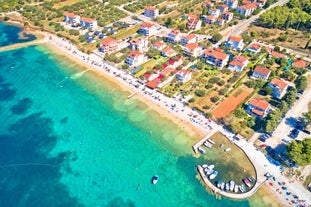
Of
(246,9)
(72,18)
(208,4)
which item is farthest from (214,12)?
(72,18)

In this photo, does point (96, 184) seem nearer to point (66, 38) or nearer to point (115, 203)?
point (115, 203)

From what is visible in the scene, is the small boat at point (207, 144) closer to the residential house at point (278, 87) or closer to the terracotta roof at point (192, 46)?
the residential house at point (278, 87)

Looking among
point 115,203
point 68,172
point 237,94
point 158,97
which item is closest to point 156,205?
point 115,203

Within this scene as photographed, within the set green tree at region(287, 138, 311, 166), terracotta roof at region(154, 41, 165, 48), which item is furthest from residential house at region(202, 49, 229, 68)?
green tree at region(287, 138, 311, 166)

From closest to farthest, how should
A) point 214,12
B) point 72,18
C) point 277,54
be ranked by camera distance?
1. point 277,54
2. point 72,18
3. point 214,12

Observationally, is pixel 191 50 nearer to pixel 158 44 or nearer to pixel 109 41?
pixel 158 44
